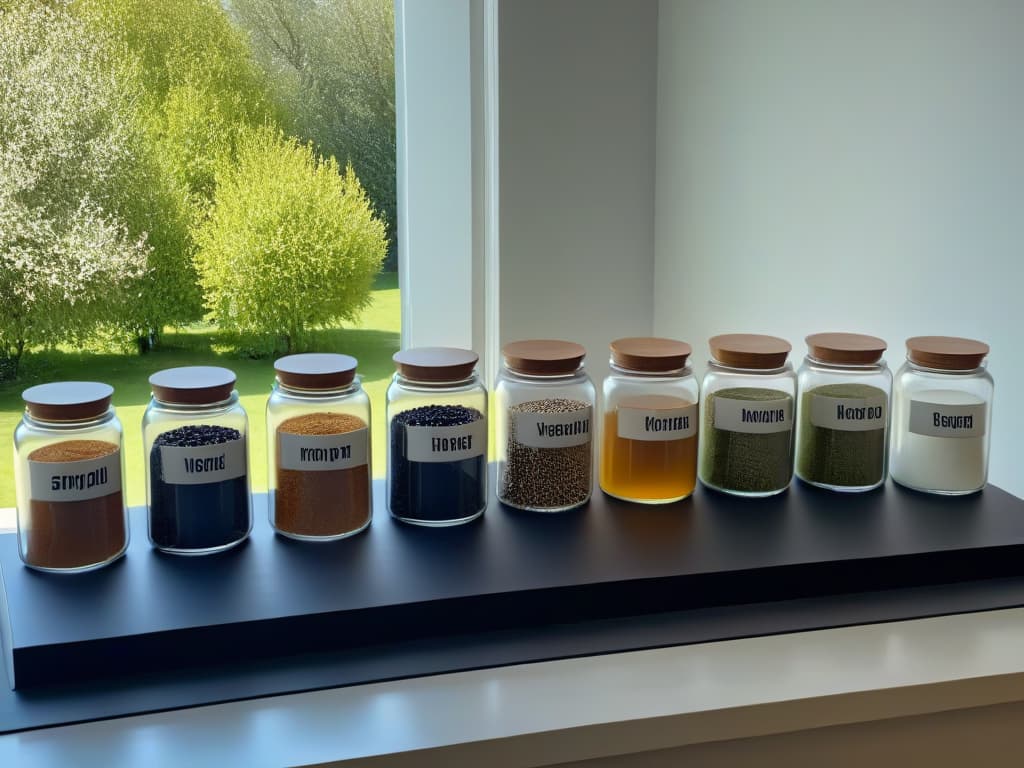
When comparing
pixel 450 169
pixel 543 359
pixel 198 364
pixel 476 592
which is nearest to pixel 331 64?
pixel 198 364

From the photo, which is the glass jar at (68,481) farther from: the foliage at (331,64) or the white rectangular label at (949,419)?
the foliage at (331,64)

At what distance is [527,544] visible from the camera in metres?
0.97

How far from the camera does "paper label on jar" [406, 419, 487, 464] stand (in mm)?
978

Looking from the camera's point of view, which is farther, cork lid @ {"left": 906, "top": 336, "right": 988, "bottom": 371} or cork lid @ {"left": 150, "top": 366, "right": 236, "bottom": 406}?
cork lid @ {"left": 906, "top": 336, "right": 988, "bottom": 371}

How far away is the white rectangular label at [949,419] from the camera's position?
3.49 ft

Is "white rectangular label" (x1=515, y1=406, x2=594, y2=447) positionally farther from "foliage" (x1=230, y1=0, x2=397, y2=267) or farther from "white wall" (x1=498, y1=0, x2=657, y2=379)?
"foliage" (x1=230, y1=0, x2=397, y2=267)

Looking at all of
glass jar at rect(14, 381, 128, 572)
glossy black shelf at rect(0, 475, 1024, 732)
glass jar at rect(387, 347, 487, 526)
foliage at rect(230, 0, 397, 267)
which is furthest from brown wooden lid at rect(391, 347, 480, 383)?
foliage at rect(230, 0, 397, 267)

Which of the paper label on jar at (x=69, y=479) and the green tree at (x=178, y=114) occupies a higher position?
the green tree at (x=178, y=114)

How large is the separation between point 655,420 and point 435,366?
0.23 m

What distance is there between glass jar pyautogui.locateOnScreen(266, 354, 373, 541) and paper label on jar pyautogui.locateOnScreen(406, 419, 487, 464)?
45 mm

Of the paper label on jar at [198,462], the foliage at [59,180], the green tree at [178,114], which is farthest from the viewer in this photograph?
the green tree at [178,114]

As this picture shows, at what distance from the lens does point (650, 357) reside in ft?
3.48

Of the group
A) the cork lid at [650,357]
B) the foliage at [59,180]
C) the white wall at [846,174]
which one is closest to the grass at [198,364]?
the foliage at [59,180]

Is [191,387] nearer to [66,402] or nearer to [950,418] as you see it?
[66,402]
